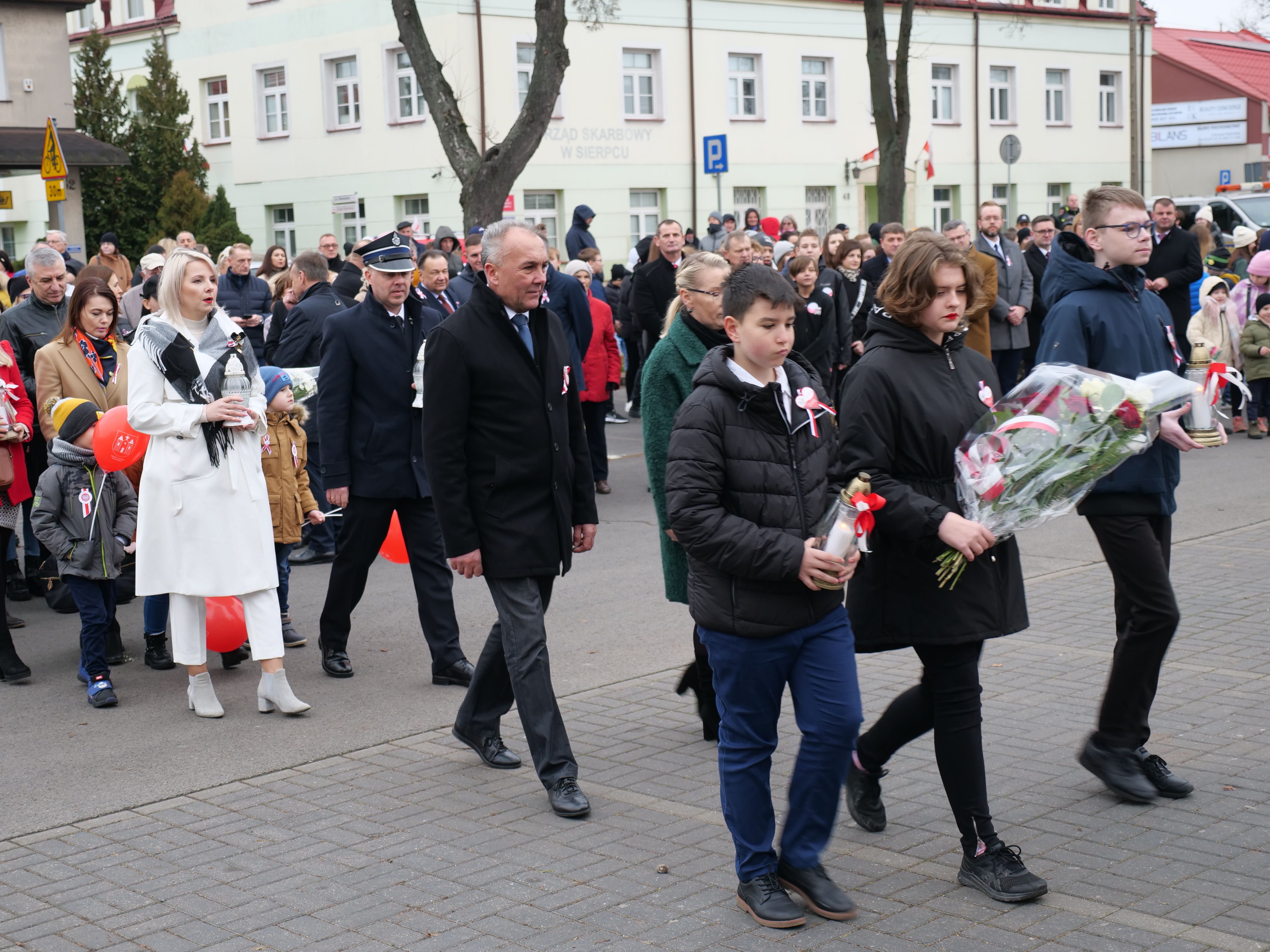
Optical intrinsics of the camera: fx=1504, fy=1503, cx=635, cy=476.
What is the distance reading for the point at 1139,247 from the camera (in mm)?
5367

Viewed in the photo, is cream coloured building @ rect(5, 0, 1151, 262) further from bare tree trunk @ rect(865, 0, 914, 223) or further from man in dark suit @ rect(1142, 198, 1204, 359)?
man in dark suit @ rect(1142, 198, 1204, 359)

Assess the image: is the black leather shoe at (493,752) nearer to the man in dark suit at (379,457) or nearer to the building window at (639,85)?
the man in dark suit at (379,457)

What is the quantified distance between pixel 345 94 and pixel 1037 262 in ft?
74.0

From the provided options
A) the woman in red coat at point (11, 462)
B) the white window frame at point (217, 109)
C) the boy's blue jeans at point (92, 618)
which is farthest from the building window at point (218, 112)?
the boy's blue jeans at point (92, 618)

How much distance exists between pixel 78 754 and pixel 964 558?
400 centimetres

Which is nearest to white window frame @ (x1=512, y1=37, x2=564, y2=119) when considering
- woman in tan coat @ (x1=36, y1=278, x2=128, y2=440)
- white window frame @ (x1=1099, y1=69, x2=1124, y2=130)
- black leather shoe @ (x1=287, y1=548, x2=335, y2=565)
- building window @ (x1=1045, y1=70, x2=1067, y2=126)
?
building window @ (x1=1045, y1=70, x2=1067, y2=126)

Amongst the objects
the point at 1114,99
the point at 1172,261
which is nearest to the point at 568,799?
the point at 1172,261

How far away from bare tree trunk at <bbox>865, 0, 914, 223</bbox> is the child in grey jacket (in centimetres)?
1592

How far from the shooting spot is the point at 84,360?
8.30 meters

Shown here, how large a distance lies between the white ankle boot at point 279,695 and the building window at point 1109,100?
4345 cm

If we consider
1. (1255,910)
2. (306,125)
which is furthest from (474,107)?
(1255,910)

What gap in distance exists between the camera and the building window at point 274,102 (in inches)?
1439

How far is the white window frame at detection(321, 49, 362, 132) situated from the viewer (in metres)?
34.6

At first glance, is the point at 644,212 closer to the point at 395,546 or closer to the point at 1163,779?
the point at 395,546
